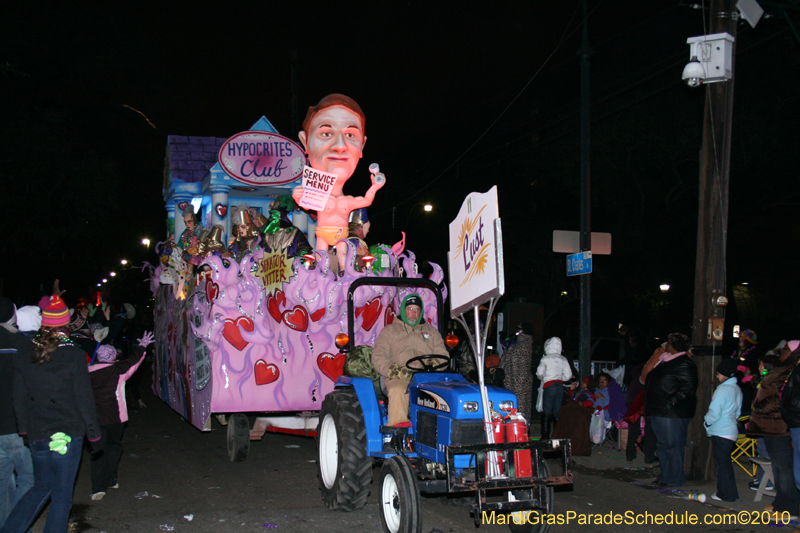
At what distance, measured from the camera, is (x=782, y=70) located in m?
19.3

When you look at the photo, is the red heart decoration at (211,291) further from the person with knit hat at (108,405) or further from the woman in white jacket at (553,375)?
the woman in white jacket at (553,375)

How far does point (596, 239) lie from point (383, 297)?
4330 millimetres

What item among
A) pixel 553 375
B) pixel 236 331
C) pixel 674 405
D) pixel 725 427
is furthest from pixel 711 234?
pixel 236 331

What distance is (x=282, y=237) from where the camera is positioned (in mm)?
8680

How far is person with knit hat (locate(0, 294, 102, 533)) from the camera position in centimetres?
466

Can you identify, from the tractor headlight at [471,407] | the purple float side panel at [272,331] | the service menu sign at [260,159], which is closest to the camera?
the tractor headlight at [471,407]

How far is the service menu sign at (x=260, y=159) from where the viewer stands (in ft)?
37.3

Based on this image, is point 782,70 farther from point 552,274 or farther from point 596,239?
point 596,239

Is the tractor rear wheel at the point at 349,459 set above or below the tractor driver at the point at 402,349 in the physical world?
below

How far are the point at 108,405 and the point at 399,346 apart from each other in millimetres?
3008

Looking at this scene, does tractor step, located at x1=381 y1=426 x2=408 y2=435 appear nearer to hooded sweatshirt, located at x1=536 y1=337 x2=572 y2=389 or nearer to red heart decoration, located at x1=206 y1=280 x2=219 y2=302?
red heart decoration, located at x1=206 y1=280 x2=219 y2=302

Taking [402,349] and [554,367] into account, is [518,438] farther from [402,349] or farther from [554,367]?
[554,367]


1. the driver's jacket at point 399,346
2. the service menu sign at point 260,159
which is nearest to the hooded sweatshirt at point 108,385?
the driver's jacket at point 399,346

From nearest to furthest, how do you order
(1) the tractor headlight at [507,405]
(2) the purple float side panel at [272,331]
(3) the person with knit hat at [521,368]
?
(1) the tractor headlight at [507,405] < (2) the purple float side panel at [272,331] < (3) the person with knit hat at [521,368]
